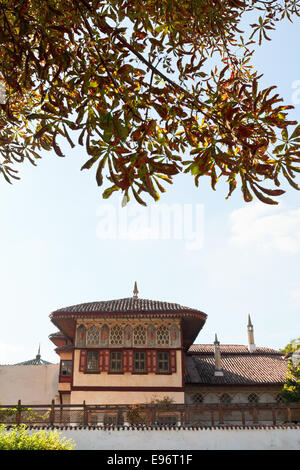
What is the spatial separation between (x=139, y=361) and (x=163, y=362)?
1.06 m

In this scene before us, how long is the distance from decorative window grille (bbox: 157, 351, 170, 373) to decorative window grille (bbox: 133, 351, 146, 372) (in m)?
0.66

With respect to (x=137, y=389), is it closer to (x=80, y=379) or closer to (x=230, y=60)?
(x=80, y=379)

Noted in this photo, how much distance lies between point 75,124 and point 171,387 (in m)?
17.3

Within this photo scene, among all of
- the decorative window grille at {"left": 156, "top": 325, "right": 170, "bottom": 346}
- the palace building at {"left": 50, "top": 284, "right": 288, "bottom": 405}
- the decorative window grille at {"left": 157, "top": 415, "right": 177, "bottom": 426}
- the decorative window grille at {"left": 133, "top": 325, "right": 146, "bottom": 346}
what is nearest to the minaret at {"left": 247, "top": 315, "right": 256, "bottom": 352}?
the palace building at {"left": 50, "top": 284, "right": 288, "bottom": 405}

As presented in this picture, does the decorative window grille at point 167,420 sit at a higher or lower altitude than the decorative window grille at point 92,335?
lower

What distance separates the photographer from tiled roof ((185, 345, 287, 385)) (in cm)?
2094

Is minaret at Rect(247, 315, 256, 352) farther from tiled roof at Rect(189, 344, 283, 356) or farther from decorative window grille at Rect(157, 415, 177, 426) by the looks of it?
decorative window grille at Rect(157, 415, 177, 426)

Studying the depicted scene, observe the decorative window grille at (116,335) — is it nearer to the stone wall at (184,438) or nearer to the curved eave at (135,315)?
the curved eave at (135,315)

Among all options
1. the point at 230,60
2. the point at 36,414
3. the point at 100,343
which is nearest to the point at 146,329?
the point at 100,343

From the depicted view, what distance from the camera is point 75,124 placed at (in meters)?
2.74

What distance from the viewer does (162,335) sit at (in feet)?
63.7

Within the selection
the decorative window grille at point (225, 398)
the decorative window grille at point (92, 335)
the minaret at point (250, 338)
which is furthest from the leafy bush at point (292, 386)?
the decorative window grille at point (92, 335)

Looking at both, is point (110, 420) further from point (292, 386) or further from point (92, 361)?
point (292, 386)

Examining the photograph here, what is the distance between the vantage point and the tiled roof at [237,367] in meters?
20.9
